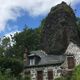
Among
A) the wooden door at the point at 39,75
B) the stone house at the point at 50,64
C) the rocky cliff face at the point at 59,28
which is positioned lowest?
the wooden door at the point at 39,75

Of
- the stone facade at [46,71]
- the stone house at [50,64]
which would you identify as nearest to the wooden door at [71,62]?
the stone house at [50,64]

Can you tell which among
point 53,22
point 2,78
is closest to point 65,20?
point 53,22

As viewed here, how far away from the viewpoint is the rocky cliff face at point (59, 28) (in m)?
64.0

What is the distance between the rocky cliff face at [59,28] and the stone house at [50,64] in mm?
9861

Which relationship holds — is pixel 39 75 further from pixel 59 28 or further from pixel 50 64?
pixel 59 28

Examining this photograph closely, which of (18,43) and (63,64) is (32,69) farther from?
(18,43)

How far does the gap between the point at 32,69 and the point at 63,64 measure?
20.6ft

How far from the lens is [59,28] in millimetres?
65625

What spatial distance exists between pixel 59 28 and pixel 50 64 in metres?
16.4

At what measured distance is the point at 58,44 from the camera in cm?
6356

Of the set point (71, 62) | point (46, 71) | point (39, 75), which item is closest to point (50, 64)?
point (46, 71)

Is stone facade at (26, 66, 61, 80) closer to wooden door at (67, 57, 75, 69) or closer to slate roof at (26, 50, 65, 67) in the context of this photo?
slate roof at (26, 50, 65, 67)

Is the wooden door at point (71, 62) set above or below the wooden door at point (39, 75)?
above

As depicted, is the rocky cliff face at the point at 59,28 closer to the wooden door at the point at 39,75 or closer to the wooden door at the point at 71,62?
the wooden door at the point at 39,75
